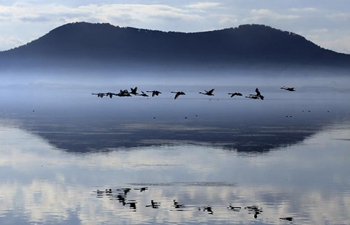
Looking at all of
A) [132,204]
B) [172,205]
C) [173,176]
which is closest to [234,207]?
[172,205]

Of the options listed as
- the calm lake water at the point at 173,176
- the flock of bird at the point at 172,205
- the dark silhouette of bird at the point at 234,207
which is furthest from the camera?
the dark silhouette of bird at the point at 234,207

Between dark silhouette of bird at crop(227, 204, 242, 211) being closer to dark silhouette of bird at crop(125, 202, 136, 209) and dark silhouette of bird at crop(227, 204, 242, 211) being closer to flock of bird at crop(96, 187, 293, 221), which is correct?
flock of bird at crop(96, 187, 293, 221)

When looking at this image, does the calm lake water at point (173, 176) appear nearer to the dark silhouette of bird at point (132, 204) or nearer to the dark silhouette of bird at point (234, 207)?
the dark silhouette of bird at point (132, 204)

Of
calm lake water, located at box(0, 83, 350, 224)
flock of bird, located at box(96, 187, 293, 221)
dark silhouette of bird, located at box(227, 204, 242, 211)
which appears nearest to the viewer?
calm lake water, located at box(0, 83, 350, 224)

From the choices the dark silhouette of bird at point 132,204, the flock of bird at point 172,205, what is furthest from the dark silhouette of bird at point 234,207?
the dark silhouette of bird at point 132,204

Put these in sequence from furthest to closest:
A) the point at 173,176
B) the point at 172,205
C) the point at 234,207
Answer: the point at 173,176
the point at 172,205
the point at 234,207

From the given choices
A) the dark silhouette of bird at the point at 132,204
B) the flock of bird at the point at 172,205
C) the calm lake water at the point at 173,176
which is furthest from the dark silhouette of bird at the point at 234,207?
the dark silhouette of bird at the point at 132,204

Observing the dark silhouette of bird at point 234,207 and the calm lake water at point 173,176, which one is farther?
the dark silhouette of bird at point 234,207

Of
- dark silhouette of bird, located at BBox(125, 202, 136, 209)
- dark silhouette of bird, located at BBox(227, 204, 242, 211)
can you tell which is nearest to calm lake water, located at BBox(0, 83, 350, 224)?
dark silhouette of bird, located at BBox(125, 202, 136, 209)

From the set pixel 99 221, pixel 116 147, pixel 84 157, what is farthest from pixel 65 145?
pixel 99 221

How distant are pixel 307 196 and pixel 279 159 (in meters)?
8.55

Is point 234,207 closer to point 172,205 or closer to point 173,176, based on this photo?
point 172,205

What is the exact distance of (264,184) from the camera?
26.3 meters

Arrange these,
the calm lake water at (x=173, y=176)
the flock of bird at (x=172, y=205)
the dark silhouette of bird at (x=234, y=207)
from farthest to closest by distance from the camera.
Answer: the dark silhouette of bird at (x=234, y=207)
the flock of bird at (x=172, y=205)
the calm lake water at (x=173, y=176)
